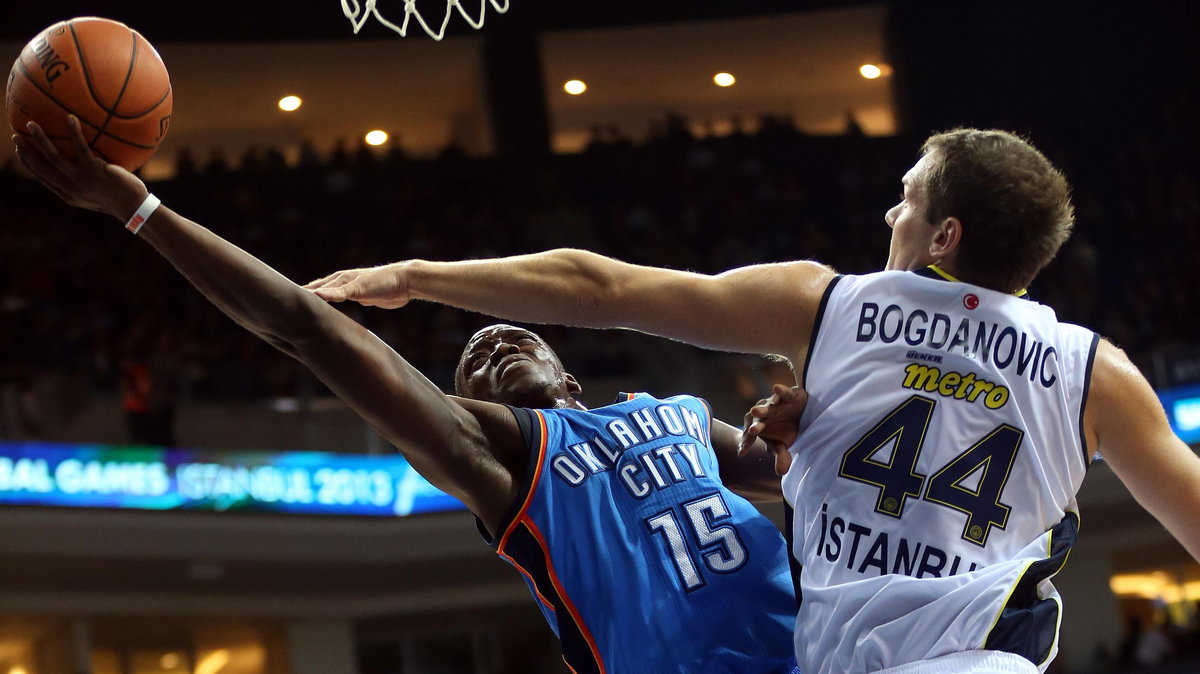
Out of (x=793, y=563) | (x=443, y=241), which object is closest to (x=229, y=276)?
(x=793, y=563)

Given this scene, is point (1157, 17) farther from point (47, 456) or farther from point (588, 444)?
point (588, 444)

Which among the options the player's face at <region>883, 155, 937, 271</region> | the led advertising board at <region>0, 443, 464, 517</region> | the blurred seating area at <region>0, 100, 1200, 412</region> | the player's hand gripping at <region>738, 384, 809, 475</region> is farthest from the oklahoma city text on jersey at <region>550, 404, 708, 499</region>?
the led advertising board at <region>0, 443, 464, 517</region>

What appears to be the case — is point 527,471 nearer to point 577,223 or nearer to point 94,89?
point 94,89

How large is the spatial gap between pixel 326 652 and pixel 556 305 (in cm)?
1435

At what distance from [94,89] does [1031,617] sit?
2.29m

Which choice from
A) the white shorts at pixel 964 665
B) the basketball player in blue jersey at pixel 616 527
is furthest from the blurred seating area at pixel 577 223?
the white shorts at pixel 964 665

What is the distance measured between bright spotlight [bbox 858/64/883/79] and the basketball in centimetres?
2113

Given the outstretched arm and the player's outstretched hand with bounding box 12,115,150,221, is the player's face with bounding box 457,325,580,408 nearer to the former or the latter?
the outstretched arm

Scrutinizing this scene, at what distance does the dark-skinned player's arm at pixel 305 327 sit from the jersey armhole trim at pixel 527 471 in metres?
0.08

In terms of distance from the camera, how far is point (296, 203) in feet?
62.0

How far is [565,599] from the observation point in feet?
11.4

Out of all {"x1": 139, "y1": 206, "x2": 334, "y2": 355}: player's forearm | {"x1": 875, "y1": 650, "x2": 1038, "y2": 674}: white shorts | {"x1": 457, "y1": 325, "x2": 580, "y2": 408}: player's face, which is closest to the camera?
{"x1": 875, "y1": 650, "x2": 1038, "y2": 674}: white shorts

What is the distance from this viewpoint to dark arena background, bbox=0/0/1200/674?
1328 cm

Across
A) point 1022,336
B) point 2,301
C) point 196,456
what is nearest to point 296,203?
point 2,301
